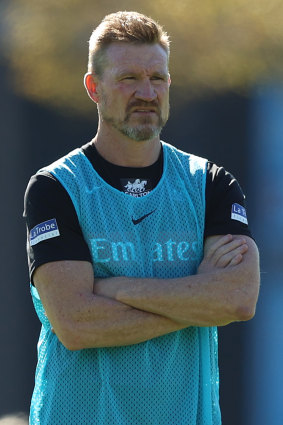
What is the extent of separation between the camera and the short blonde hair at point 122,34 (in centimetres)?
287

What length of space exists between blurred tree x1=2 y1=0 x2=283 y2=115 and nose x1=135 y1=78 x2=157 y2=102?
4.54 feet

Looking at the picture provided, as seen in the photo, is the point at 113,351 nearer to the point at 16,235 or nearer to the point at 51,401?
the point at 51,401

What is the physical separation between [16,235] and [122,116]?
4.81ft

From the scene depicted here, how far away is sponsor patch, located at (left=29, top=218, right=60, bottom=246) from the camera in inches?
104

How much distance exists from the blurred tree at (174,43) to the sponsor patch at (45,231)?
1611mm

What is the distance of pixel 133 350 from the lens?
2.67 m

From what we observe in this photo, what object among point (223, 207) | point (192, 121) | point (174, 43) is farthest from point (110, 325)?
point (174, 43)

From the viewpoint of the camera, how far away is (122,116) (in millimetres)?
2844

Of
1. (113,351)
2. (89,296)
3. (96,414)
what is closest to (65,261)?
(89,296)

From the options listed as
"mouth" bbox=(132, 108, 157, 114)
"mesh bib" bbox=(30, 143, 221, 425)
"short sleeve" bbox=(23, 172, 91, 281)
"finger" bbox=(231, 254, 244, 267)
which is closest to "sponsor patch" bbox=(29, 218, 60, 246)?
"short sleeve" bbox=(23, 172, 91, 281)

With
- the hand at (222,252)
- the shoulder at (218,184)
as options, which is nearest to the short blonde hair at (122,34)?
the shoulder at (218,184)

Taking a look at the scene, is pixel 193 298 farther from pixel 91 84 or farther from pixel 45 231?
pixel 91 84

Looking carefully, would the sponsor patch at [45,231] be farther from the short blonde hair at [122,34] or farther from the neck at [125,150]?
the short blonde hair at [122,34]

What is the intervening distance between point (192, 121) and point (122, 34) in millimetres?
1330
